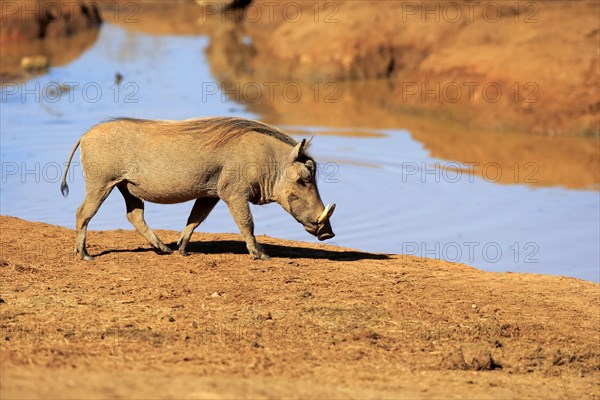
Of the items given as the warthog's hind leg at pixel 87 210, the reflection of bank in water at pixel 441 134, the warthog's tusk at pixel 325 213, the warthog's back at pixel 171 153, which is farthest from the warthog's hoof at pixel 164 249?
the reflection of bank in water at pixel 441 134

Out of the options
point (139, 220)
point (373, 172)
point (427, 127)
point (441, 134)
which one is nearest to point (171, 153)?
point (139, 220)

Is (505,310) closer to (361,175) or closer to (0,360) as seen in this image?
(0,360)

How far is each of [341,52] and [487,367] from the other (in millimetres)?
20112

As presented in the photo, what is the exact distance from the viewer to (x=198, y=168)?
371 inches

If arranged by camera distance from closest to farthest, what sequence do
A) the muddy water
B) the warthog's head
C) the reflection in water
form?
the warthog's head, the muddy water, the reflection in water

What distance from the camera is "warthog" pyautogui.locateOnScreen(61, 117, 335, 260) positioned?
30.8ft

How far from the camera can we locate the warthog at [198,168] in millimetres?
9391

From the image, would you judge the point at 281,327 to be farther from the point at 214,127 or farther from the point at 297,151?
the point at 214,127

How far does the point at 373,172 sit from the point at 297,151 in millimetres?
6266

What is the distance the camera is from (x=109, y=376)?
625 centimetres

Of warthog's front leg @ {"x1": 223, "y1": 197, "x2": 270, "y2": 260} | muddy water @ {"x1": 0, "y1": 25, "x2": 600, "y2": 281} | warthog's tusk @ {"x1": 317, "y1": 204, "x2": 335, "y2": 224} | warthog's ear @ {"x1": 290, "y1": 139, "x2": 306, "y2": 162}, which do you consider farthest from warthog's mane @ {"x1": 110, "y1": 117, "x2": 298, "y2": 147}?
muddy water @ {"x1": 0, "y1": 25, "x2": 600, "y2": 281}

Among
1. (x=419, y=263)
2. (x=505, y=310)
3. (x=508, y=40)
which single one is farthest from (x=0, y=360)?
(x=508, y=40)

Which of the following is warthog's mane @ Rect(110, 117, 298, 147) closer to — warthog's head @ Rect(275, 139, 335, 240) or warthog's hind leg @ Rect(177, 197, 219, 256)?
warthog's head @ Rect(275, 139, 335, 240)

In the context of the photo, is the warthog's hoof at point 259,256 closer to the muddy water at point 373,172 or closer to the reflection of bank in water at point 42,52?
the muddy water at point 373,172
